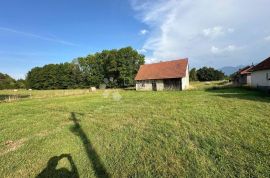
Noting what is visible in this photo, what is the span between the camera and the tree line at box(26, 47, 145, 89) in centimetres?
5309

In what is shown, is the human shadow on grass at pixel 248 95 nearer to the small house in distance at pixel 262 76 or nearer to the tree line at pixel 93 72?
the small house in distance at pixel 262 76

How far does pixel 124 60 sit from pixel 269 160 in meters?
49.2

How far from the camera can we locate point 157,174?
459cm

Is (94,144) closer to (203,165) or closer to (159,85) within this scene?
(203,165)

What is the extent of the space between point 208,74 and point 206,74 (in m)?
0.74

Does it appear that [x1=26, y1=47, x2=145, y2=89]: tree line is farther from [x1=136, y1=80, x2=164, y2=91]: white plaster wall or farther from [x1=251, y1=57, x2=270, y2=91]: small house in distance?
[x1=251, y1=57, x2=270, y2=91]: small house in distance

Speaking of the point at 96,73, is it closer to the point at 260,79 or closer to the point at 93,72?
the point at 93,72

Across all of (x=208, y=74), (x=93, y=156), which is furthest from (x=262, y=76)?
(x=208, y=74)

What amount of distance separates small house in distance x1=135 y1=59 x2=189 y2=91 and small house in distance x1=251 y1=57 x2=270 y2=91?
9.89m

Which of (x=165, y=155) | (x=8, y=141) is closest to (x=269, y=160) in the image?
(x=165, y=155)

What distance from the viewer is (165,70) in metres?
34.5

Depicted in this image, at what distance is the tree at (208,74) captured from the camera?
251ft

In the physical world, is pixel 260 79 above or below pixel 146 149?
above

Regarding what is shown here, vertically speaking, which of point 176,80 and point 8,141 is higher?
point 176,80
